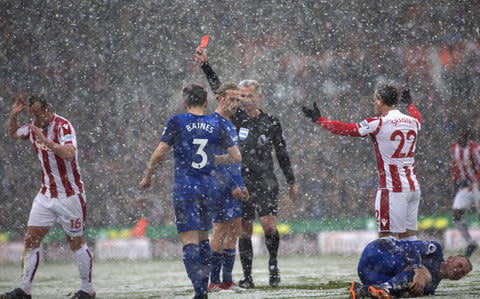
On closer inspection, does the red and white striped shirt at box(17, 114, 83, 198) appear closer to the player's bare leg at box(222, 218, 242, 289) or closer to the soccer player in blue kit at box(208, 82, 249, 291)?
the soccer player in blue kit at box(208, 82, 249, 291)

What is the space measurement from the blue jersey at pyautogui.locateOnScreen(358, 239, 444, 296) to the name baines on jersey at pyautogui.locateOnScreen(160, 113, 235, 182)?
1.43 meters

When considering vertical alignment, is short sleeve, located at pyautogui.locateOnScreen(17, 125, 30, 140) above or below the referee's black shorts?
above

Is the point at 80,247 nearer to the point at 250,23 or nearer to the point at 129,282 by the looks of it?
the point at 129,282

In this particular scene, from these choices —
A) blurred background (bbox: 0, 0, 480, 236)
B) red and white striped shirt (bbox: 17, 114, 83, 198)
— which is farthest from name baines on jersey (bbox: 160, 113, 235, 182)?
blurred background (bbox: 0, 0, 480, 236)

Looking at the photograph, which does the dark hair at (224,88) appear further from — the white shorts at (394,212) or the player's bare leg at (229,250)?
the white shorts at (394,212)

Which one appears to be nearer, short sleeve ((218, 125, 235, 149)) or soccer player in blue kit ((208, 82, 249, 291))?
short sleeve ((218, 125, 235, 149))

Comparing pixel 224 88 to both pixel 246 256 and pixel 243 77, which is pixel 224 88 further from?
pixel 243 77

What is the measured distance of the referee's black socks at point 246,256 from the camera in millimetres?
7195

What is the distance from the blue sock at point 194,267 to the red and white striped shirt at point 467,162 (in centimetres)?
651

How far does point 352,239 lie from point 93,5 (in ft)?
49.4

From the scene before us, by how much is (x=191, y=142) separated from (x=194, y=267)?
969 mm

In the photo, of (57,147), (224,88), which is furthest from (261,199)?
(57,147)

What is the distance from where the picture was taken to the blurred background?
15836 mm

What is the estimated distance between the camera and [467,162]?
34.8 ft
